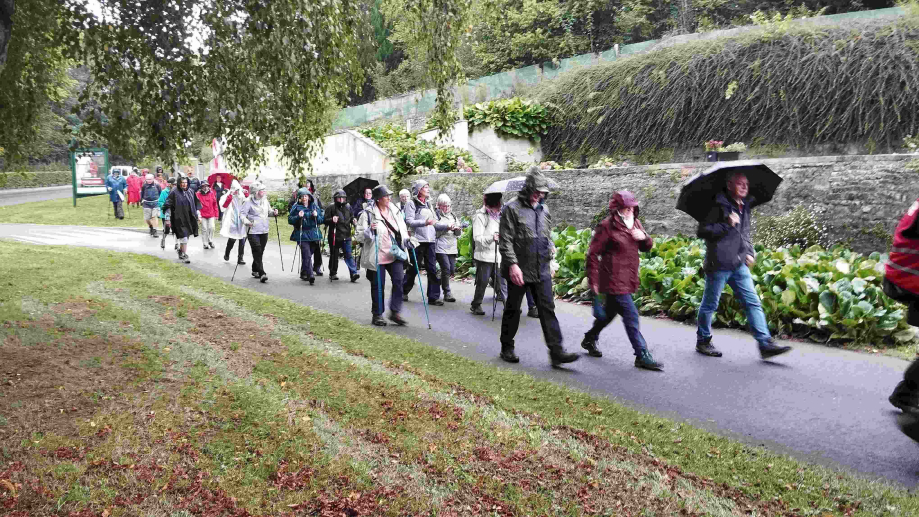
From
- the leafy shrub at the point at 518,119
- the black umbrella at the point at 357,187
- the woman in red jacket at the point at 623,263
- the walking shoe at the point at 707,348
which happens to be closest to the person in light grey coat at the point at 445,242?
the black umbrella at the point at 357,187

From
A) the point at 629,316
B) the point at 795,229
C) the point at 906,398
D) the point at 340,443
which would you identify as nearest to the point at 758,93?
the point at 795,229

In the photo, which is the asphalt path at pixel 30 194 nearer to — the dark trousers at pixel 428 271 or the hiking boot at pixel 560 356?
the dark trousers at pixel 428 271

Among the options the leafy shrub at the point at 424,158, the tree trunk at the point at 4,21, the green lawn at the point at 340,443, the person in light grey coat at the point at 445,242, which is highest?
the tree trunk at the point at 4,21

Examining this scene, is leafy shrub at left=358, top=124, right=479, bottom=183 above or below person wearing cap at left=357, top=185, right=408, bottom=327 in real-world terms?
above

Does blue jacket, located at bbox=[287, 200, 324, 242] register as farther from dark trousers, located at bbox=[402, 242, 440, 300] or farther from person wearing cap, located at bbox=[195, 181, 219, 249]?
person wearing cap, located at bbox=[195, 181, 219, 249]

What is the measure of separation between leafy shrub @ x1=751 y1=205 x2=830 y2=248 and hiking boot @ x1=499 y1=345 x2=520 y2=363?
5.48 metres

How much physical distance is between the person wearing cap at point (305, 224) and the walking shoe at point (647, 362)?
763 centimetres

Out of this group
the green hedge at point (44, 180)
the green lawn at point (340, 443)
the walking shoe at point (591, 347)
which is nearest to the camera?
the green lawn at point (340, 443)

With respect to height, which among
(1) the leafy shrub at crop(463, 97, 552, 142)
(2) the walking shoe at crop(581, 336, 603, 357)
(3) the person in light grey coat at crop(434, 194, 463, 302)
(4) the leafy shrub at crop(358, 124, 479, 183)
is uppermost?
(1) the leafy shrub at crop(463, 97, 552, 142)

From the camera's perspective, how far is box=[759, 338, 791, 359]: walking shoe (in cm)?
670

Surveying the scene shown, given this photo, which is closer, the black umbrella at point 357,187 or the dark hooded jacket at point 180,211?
the black umbrella at point 357,187

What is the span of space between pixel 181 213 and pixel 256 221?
9.61 ft

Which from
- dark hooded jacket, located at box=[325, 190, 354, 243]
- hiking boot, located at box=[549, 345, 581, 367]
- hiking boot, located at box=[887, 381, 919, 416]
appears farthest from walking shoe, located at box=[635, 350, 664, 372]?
dark hooded jacket, located at box=[325, 190, 354, 243]

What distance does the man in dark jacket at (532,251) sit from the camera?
22.5 ft
